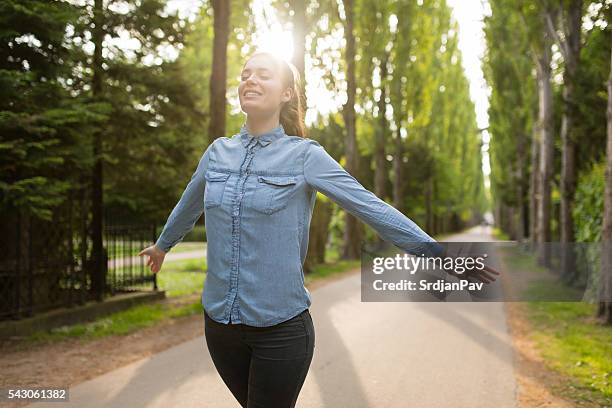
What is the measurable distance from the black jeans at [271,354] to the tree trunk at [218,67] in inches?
418

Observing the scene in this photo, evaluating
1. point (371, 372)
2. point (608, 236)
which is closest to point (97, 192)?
point (371, 372)

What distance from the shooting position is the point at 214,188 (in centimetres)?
220

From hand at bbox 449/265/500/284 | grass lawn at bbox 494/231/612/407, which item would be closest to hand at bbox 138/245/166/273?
hand at bbox 449/265/500/284

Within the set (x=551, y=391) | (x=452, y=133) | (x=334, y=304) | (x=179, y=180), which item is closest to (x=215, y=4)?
(x=179, y=180)

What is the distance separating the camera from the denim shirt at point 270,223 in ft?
6.82

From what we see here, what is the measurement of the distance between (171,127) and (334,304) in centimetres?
479

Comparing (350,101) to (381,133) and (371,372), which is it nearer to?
(381,133)

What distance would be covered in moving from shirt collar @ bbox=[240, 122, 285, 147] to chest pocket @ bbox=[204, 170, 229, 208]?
0.16 meters

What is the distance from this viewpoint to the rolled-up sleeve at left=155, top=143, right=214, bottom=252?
2381 mm

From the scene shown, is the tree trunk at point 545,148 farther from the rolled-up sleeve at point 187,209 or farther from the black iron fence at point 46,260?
the rolled-up sleeve at point 187,209

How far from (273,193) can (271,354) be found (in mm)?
551

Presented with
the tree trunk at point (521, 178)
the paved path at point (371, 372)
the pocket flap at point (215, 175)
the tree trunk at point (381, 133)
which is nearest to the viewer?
the pocket flap at point (215, 175)

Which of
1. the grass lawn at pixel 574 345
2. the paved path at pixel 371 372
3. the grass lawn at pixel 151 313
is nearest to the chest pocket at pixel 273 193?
the paved path at pixel 371 372

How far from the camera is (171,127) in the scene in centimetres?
1234
